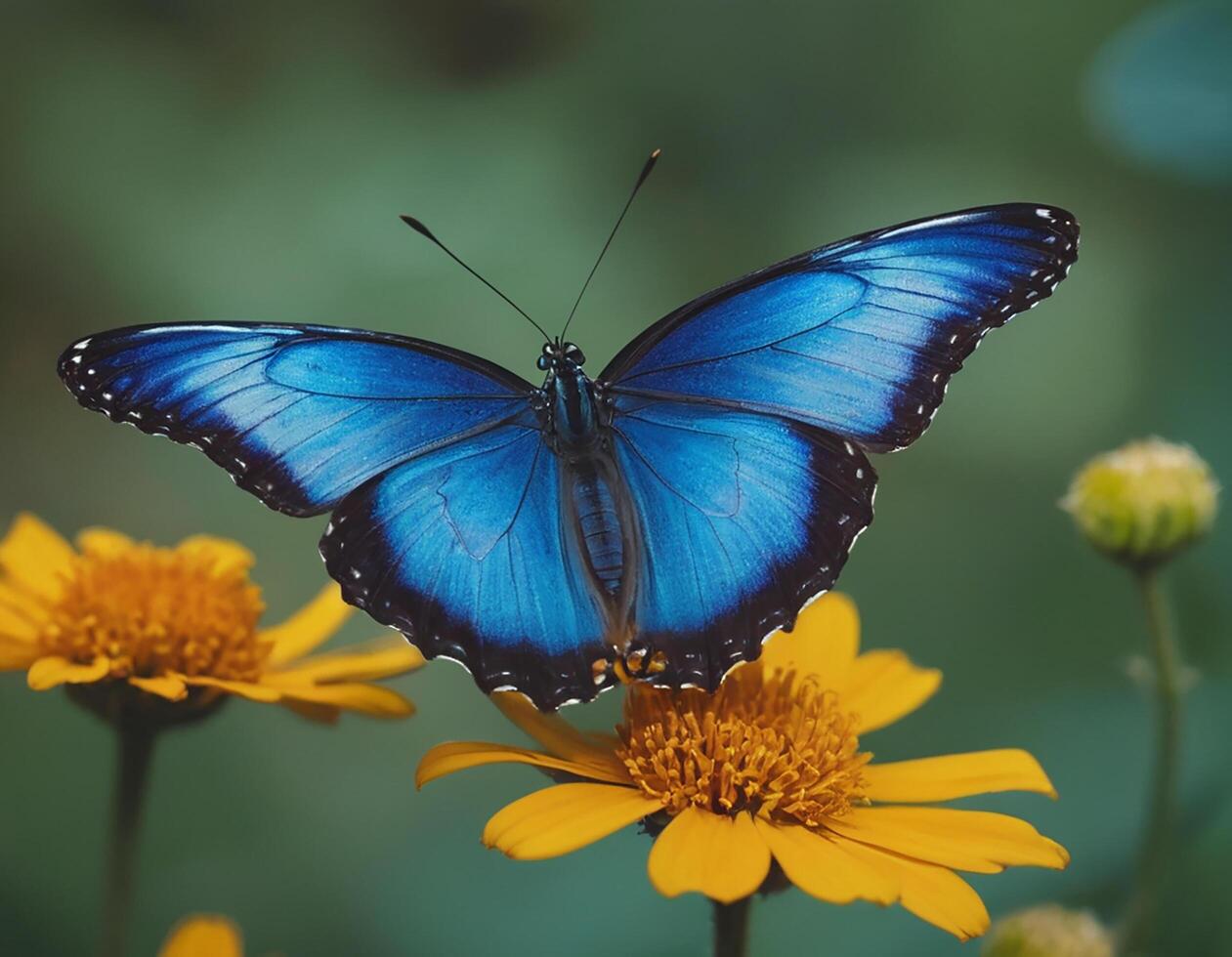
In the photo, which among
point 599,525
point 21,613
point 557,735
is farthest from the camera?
point 21,613

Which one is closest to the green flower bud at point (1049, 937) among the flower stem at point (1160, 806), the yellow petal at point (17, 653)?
the flower stem at point (1160, 806)

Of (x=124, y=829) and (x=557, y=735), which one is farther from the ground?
(x=557, y=735)

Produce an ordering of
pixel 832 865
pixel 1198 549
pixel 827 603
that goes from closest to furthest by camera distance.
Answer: pixel 832 865 < pixel 827 603 < pixel 1198 549

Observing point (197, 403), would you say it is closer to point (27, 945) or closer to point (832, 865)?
point (832, 865)

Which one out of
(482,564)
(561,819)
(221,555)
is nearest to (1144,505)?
(482,564)

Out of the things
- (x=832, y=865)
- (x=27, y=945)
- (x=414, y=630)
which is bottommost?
(x=27, y=945)

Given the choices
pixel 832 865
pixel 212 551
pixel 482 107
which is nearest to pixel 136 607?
pixel 212 551

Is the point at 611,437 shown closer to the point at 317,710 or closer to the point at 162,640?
the point at 317,710
